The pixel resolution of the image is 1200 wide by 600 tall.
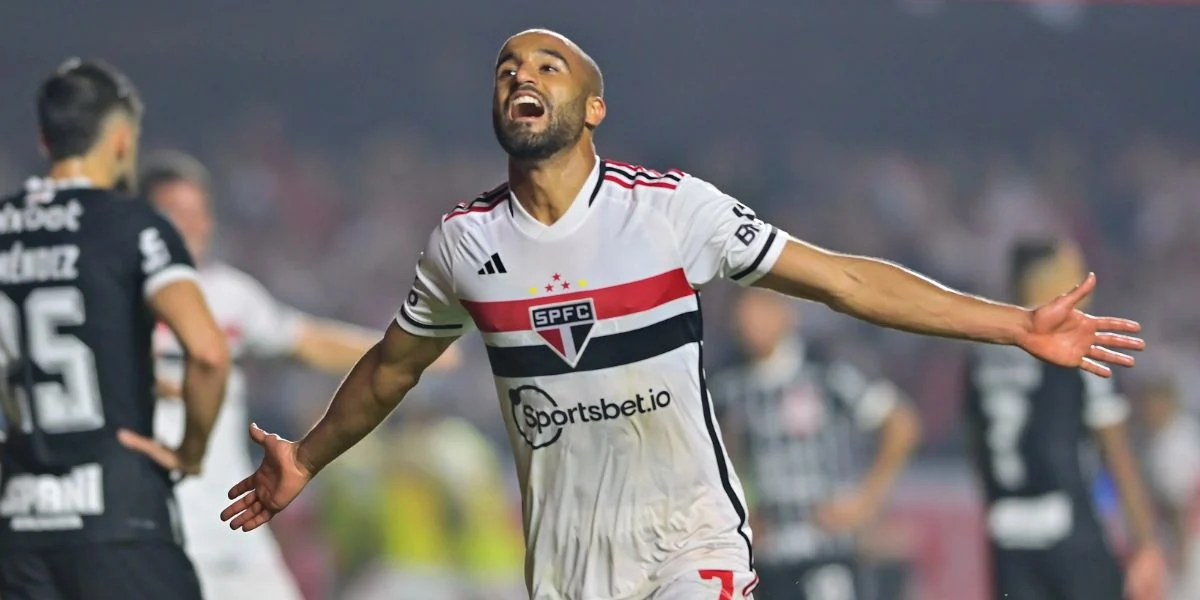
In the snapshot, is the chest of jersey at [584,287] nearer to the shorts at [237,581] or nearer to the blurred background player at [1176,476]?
the shorts at [237,581]

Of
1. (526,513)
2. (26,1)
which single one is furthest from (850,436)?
(526,513)

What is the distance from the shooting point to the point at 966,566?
13.2 metres

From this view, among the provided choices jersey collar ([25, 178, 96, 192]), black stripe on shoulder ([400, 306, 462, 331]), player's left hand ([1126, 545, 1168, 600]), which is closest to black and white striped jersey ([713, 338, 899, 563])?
player's left hand ([1126, 545, 1168, 600])

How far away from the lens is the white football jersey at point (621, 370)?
4.43 meters

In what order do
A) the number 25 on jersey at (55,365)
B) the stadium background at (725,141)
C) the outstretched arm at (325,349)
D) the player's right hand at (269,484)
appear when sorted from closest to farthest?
the player's right hand at (269,484)
the number 25 on jersey at (55,365)
the outstretched arm at (325,349)
the stadium background at (725,141)

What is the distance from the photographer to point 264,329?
8000mm

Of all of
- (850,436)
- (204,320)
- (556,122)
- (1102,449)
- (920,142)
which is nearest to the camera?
(556,122)

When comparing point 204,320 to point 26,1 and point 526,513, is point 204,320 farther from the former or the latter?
point 26,1

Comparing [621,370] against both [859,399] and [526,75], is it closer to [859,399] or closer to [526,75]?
[526,75]

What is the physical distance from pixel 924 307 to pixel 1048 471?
4.56 meters

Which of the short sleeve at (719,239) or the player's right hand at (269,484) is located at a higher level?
the short sleeve at (719,239)

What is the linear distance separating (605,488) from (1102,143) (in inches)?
474

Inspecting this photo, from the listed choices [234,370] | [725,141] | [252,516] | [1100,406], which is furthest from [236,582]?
[725,141]

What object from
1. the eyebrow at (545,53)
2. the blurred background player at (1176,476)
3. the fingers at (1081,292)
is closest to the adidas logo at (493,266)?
the eyebrow at (545,53)
